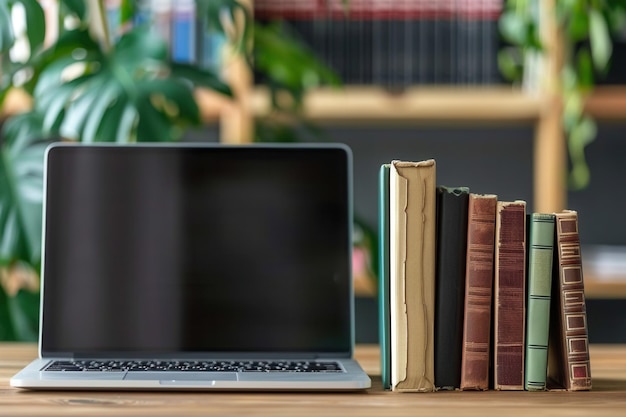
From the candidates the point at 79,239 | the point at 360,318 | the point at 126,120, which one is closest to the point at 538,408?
the point at 79,239

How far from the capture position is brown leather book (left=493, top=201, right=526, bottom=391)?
0.80 metres

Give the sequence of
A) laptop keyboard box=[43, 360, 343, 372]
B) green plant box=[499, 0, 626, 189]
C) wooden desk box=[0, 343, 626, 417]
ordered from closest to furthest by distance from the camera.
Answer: wooden desk box=[0, 343, 626, 417] < laptop keyboard box=[43, 360, 343, 372] < green plant box=[499, 0, 626, 189]

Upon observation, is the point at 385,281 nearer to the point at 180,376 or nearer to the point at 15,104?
the point at 180,376

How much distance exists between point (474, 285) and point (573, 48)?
4.64 ft

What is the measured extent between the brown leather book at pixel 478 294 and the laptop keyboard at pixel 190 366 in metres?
0.13

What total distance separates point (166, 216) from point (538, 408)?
1.37ft

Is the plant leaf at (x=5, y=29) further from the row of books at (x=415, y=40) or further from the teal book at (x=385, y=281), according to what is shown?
the row of books at (x=415, y=40)

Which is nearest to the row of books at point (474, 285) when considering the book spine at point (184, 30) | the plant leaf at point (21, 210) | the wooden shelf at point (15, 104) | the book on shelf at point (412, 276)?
the book on shelf at point (412, 276)

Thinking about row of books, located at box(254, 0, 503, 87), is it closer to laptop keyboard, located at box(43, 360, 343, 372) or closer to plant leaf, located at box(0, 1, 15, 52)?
plant leaf, located at box(0, 1, 15, 52)

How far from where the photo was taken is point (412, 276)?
0.79 meters

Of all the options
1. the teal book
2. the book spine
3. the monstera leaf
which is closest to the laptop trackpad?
the teal book

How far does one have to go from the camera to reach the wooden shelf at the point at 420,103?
1.91 meters

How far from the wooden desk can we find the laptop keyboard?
0.05 m

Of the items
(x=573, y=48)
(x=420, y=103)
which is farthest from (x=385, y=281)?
(x=573, y=48)
